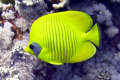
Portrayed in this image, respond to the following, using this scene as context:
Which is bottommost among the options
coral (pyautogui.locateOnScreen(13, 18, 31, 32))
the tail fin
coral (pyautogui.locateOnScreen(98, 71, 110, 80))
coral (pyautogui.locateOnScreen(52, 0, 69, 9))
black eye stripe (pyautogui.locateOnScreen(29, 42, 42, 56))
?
coral (pyautogui.locateOnScreen(98, 71, 110, 80))

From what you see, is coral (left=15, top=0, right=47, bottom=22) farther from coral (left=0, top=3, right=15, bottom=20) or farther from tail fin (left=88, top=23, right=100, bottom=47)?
tail fin (left=88, top=23, right=100, bottom=47)

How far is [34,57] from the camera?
255cm

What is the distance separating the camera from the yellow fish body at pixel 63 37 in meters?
1.66

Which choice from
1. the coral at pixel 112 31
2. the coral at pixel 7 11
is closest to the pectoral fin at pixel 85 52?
the coral at pixel 7 11

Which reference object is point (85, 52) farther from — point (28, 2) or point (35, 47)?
point (28, 2)

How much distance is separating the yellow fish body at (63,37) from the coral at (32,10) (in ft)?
3.33

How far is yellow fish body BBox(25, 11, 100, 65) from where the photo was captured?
65.4 inches

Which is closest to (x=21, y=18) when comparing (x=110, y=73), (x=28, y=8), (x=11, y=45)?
(x=28, y=8)

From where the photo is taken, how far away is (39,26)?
167 centimetres

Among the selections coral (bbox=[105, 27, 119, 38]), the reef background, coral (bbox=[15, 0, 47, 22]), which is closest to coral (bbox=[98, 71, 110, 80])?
the reef background

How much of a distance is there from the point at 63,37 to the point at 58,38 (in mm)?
64

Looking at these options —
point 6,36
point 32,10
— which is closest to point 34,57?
point 6,36

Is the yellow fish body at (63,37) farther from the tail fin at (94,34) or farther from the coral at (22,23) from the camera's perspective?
the coral at (22,23)

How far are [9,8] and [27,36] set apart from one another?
0.79m
